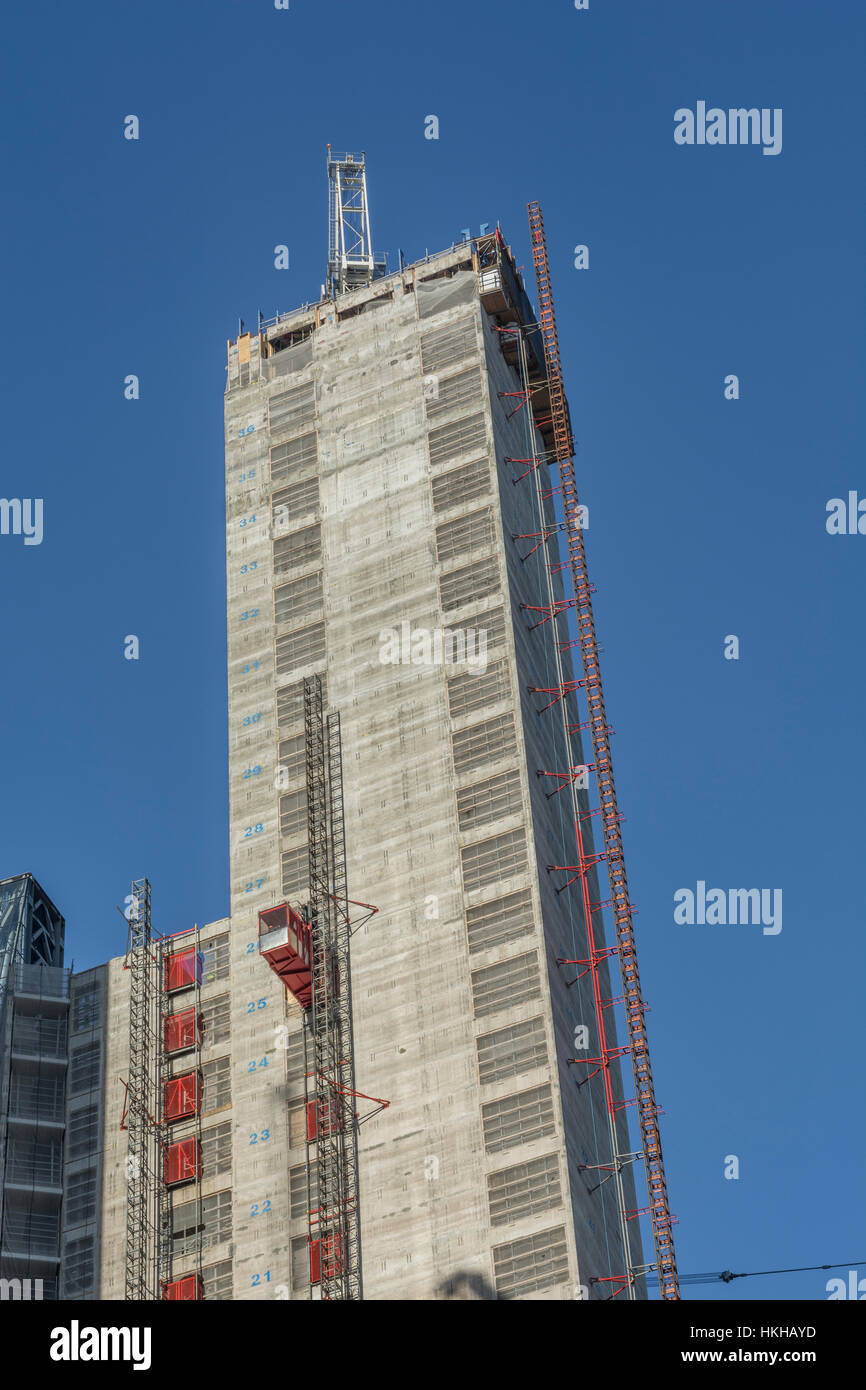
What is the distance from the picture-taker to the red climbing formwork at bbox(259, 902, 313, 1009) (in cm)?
12344

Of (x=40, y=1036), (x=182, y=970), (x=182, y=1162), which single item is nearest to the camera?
(x=182, y=1162)

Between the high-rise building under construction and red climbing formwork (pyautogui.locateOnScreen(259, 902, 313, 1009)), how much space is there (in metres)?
0.24

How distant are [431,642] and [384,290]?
33.2 meters

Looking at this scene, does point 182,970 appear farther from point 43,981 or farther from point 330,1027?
point 330,1027

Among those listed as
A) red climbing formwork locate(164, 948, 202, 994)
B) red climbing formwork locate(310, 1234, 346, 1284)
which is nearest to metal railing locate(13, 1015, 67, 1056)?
red climbing formwork locate(164, 948, 202, 994)

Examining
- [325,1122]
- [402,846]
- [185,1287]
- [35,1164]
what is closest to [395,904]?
[402,846]

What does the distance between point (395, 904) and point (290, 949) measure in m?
7.22

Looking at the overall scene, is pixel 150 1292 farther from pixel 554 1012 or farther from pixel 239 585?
pixel 239 585

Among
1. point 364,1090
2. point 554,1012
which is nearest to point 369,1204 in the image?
point 364,1090

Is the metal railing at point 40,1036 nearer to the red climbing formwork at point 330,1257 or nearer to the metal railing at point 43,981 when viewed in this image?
the metal railing at point 43,981

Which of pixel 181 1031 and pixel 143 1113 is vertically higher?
pixel 181 1031

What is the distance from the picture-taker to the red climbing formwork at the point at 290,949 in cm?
12344

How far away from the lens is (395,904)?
12638 cm

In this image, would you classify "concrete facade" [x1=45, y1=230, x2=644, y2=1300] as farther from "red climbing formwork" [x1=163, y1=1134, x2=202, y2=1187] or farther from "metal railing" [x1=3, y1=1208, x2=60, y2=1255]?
"metal railing" [x1=3, y1=1208, x2=60, y2=1255]
